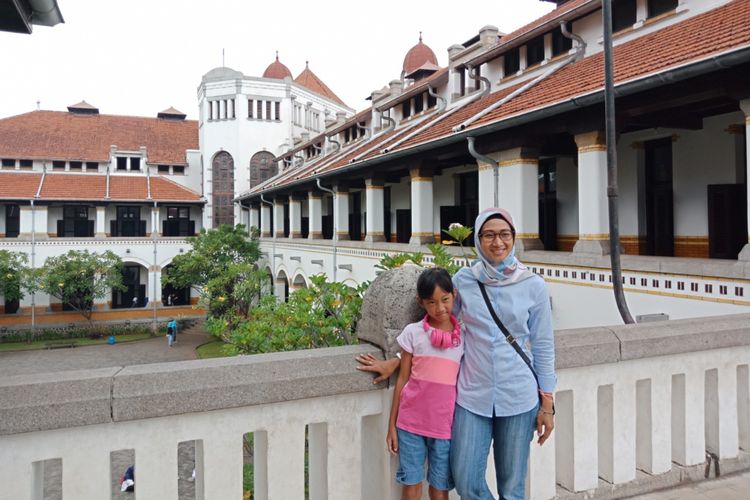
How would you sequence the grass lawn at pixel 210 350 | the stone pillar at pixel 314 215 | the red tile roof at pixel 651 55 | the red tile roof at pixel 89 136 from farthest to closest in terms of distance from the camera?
the red tile roof at pixel 89 136 < the grass lawn at pixel 210 350 < the stone pillar at pixel 314 215 < the red tile roof at pixel 651 55

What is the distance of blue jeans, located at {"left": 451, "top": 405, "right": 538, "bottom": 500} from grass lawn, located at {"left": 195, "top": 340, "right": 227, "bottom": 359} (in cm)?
2379

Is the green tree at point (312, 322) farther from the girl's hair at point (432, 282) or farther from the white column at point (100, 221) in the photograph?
the white column at point (100, 221)

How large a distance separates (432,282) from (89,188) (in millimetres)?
37867

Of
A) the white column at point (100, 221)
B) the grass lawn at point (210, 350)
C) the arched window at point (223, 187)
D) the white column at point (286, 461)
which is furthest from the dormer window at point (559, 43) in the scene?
the white column at point (100, 221)

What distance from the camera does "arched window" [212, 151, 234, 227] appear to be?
39500 mm

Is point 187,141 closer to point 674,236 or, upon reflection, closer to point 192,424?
point 674,236

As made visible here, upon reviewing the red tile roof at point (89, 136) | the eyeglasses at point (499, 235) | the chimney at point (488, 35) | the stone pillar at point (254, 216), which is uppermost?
the red tile roof at point (89, 136)

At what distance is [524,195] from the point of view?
33.8ft

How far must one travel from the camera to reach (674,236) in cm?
1071

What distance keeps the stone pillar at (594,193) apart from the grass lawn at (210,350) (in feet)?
65.3

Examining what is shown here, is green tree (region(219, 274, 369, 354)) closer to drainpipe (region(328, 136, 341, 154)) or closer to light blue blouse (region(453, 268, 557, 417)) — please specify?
light blue blouse (region(453, 268, 557, 417))

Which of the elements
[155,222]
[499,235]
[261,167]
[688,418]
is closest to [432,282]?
[499,235]

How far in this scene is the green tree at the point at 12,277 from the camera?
99.2 feet

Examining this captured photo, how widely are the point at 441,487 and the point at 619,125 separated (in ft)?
25.6
